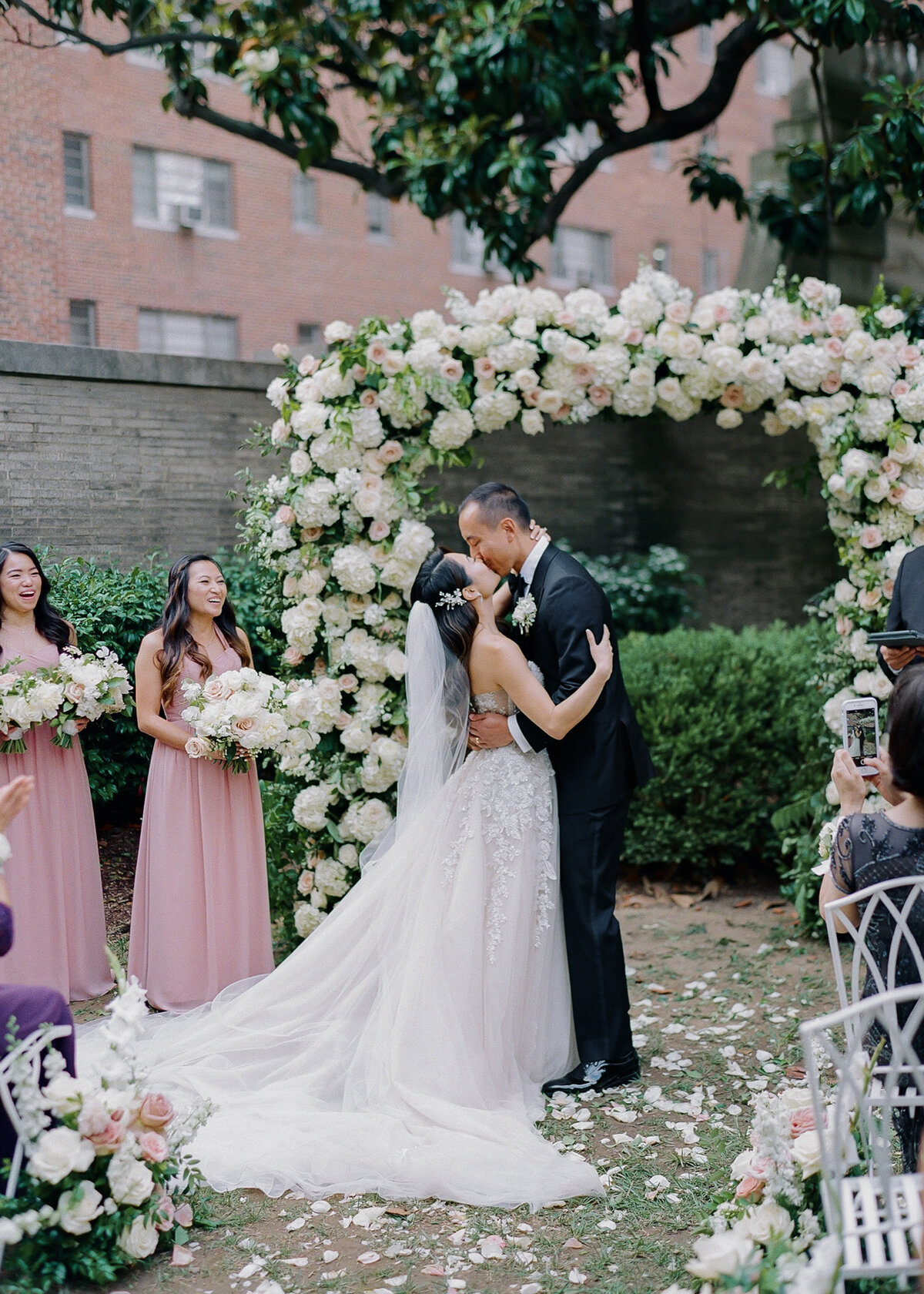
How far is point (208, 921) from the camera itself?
5.21 metres

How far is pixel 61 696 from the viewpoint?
4.92 meters

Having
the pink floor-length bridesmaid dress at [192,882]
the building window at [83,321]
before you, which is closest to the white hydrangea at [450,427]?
the pink floor-length bridesmaid dress at [192,882]

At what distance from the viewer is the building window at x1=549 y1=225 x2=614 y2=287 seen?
22109mm

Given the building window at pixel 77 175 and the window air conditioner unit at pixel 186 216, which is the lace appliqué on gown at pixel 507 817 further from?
the window air conditioner unit at pixel 186 216

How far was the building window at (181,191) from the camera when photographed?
1741 centimetres

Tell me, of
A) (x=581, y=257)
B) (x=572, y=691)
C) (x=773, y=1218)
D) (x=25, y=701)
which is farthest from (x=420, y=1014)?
(x=581, y=257)

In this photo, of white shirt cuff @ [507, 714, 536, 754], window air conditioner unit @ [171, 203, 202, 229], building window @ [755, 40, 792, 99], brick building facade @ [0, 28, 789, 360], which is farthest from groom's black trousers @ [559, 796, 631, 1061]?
building window @ [755, 40, 792, 99]

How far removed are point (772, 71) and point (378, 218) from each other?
10678 mm

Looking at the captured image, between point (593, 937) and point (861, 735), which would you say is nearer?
point (861, 735)

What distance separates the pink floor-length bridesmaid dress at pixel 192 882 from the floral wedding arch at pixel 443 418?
43 cm

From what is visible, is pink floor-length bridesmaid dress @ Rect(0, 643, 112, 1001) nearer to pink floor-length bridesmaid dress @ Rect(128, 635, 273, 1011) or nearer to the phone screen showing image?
pink floor-length bridesmaid dress @ Rect(128, 635, 273, 1011)

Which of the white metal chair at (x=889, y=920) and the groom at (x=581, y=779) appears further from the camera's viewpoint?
the groom at (x=581, y=779)

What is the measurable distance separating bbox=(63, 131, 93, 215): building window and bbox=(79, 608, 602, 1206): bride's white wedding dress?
14.5 metres

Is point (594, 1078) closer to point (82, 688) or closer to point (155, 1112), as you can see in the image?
point (155, 1112)
